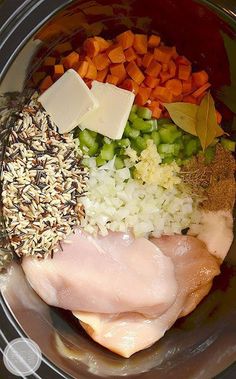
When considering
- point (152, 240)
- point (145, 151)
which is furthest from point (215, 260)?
point (145, 151)

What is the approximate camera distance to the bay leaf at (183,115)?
1.92 m

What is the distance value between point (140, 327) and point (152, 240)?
0.28 m

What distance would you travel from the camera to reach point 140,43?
74.9 inches

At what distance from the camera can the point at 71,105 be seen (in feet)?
5.99

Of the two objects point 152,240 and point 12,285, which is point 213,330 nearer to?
point 152,240

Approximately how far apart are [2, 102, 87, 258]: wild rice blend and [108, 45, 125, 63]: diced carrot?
27 centimetres

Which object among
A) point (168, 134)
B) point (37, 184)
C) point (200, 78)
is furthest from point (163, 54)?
point (37, 184)

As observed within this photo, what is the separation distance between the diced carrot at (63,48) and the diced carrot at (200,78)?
0.40m

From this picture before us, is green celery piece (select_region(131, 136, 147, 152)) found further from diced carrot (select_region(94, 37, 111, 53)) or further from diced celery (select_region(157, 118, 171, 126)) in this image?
diced carrot (select_region(94, 37, 111, 53))

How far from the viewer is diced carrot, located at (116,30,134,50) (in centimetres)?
188

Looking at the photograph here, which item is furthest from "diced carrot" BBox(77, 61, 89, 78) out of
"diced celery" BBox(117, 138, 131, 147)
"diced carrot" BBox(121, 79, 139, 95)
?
"diced celery" BBox(117, 138, 131, 147)

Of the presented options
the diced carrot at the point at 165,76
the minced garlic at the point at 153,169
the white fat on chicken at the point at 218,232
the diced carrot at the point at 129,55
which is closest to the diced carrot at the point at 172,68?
the diced carrot at the point at 165,76

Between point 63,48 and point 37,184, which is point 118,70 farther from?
point 37,184

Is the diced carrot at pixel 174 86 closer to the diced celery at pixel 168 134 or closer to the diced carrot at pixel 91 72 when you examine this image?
the diced celery at pixel 168 134
